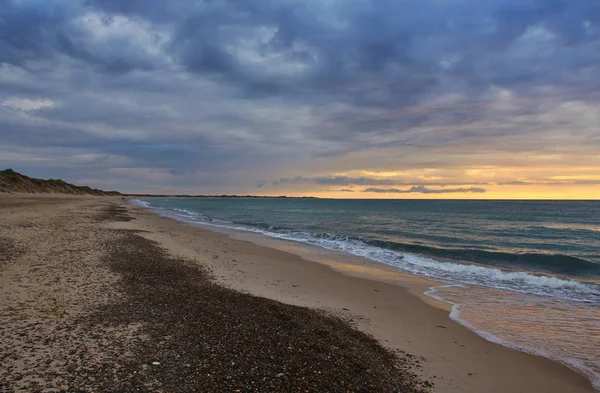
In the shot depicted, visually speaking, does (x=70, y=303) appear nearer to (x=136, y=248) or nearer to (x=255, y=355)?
(x=255, y=355)

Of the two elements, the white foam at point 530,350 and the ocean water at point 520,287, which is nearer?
the white foam at point 530,350

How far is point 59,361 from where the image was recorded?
195 inches

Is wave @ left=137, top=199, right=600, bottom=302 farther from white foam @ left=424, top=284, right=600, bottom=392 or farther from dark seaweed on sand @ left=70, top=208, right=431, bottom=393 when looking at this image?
dark seaweed on sand @ left=70, top=208, right=431, bottom=393

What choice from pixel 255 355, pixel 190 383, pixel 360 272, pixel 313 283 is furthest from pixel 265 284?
pixel 190 383

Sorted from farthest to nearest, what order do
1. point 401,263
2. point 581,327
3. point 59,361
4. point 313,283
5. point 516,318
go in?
point 401,263 < point 313,283 < point 516,318 < point 581,327 < point 59,361

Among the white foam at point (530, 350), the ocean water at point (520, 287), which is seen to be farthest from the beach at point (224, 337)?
the ocean water at point (520, 287)

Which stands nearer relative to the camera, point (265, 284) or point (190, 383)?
point (190, 383)

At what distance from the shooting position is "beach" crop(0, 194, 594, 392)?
4.89m

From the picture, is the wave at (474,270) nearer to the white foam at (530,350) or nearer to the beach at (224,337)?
the beach at (224,337)

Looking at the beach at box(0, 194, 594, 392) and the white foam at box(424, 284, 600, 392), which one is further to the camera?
the white foam at box(424, 284, 600, 392)

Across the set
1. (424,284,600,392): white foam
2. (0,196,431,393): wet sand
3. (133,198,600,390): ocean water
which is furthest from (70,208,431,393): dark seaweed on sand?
(133,198,600,390): ocean water

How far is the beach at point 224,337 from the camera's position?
4.89 m

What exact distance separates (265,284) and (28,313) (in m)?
6.79

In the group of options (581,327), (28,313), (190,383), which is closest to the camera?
(190,383)
